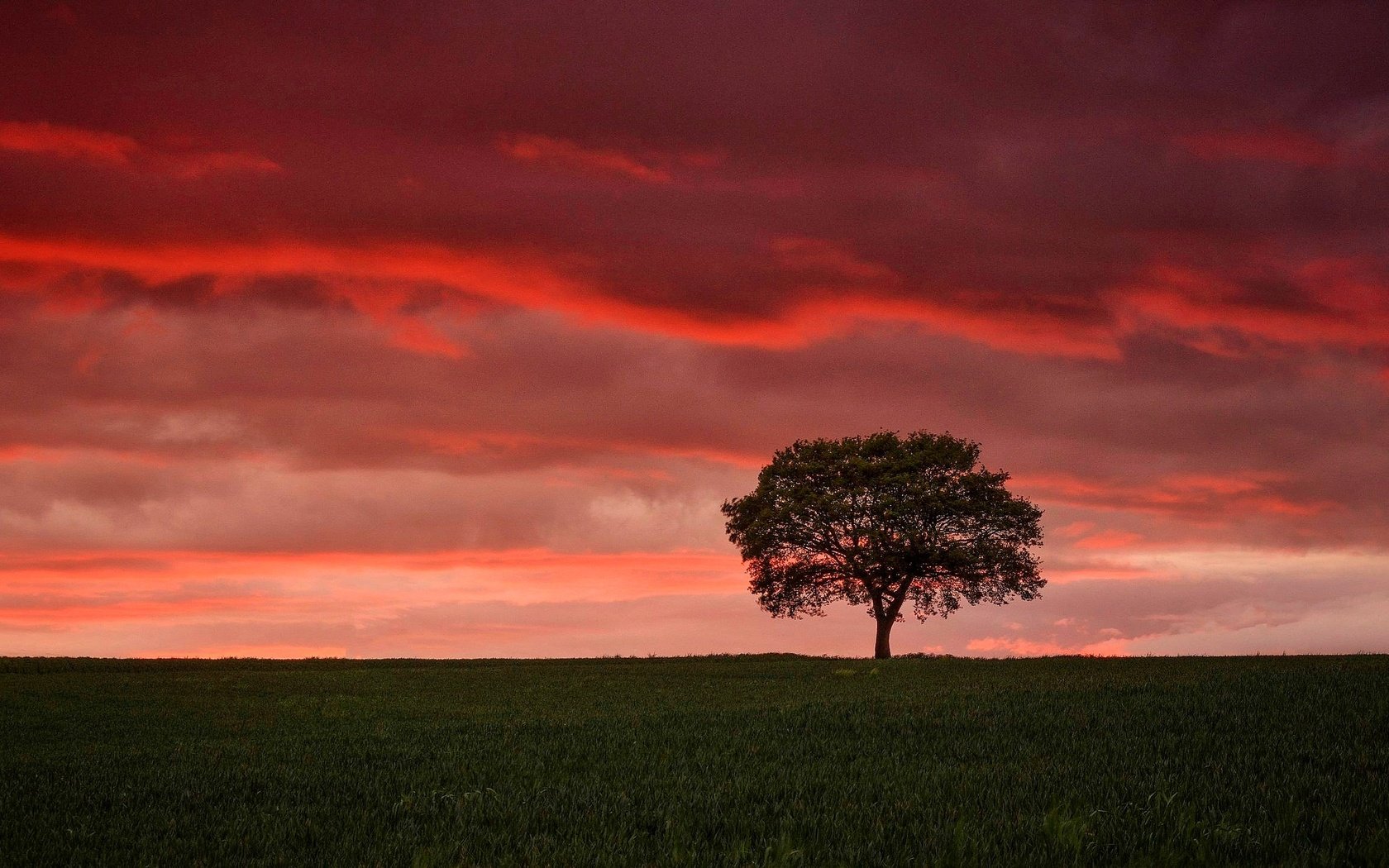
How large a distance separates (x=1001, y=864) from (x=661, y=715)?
1252 centimetres

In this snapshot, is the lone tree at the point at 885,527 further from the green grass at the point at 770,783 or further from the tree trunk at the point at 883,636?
the green grass at the point at 770,783

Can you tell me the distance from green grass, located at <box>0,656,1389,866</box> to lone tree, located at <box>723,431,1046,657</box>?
26.7 metres

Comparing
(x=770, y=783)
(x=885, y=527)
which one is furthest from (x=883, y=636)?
(x=770, y=783)

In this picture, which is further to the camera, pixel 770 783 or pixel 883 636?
pixel 883 636

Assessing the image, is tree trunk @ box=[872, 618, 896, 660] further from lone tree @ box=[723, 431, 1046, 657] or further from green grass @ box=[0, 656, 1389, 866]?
green grass @ box=[0, 656, 1389, 866]

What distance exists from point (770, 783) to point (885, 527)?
131 ft

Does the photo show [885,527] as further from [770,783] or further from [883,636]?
[770,783]

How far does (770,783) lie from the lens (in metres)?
12.1

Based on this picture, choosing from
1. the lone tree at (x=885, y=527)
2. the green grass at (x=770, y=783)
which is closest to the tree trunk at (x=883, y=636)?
the lone tree at (x=885, y=527)

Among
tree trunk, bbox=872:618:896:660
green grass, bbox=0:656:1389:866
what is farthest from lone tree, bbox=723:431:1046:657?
green grass, bbox=0:656:1389:866

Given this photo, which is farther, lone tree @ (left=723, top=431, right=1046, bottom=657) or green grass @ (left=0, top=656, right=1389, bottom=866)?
lone tree @ (left=723, top=431, right=1046, bottom=657)

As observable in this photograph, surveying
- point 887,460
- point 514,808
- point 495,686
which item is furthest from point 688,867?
point 887,460

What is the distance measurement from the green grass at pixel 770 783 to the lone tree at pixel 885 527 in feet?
87.5

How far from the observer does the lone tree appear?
50656mm
